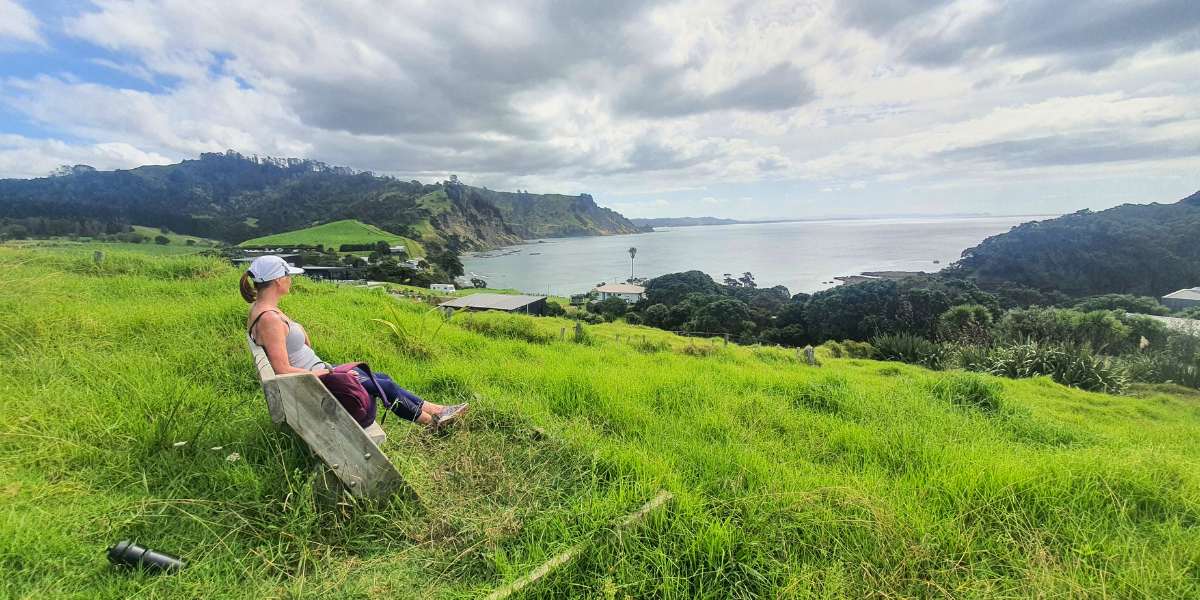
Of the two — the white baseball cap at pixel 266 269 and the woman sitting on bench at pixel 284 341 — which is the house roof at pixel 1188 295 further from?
the white baseball cap at pixel 266 269

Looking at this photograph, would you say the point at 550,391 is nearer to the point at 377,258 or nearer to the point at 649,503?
the point at 649,503

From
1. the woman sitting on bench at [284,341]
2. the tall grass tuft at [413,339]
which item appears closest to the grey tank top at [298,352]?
the woman sitting on bench at [284,341]

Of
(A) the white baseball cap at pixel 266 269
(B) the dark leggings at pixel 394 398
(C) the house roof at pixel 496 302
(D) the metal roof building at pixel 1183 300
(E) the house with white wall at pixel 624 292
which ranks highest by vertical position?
(A) the white baseball cap at pixel 266 269

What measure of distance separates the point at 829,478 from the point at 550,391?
249 cm

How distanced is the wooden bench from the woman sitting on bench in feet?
1.22

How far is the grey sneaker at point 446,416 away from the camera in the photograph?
10.7ft

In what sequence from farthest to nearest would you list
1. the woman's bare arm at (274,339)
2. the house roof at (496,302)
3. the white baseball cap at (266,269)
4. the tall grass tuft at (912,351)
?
1. the house roof at (496,302)
2. the tall grass tuft at (912,351)
3. the white baseball cap at (266,269)
4. the woman's bare arm at (274,339)

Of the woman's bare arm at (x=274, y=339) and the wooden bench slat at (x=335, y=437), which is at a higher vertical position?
the woman's bare arm at (x=274, y=339)

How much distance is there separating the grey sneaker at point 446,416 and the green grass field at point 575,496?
12cm

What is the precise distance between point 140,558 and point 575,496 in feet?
6.34

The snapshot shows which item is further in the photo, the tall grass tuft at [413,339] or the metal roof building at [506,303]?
the metal roof building at [506,303]

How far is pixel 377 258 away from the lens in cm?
7131

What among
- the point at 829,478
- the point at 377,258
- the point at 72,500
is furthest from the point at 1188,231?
the point at 377,258

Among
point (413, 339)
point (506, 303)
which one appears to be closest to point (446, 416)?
point (413, 339)
